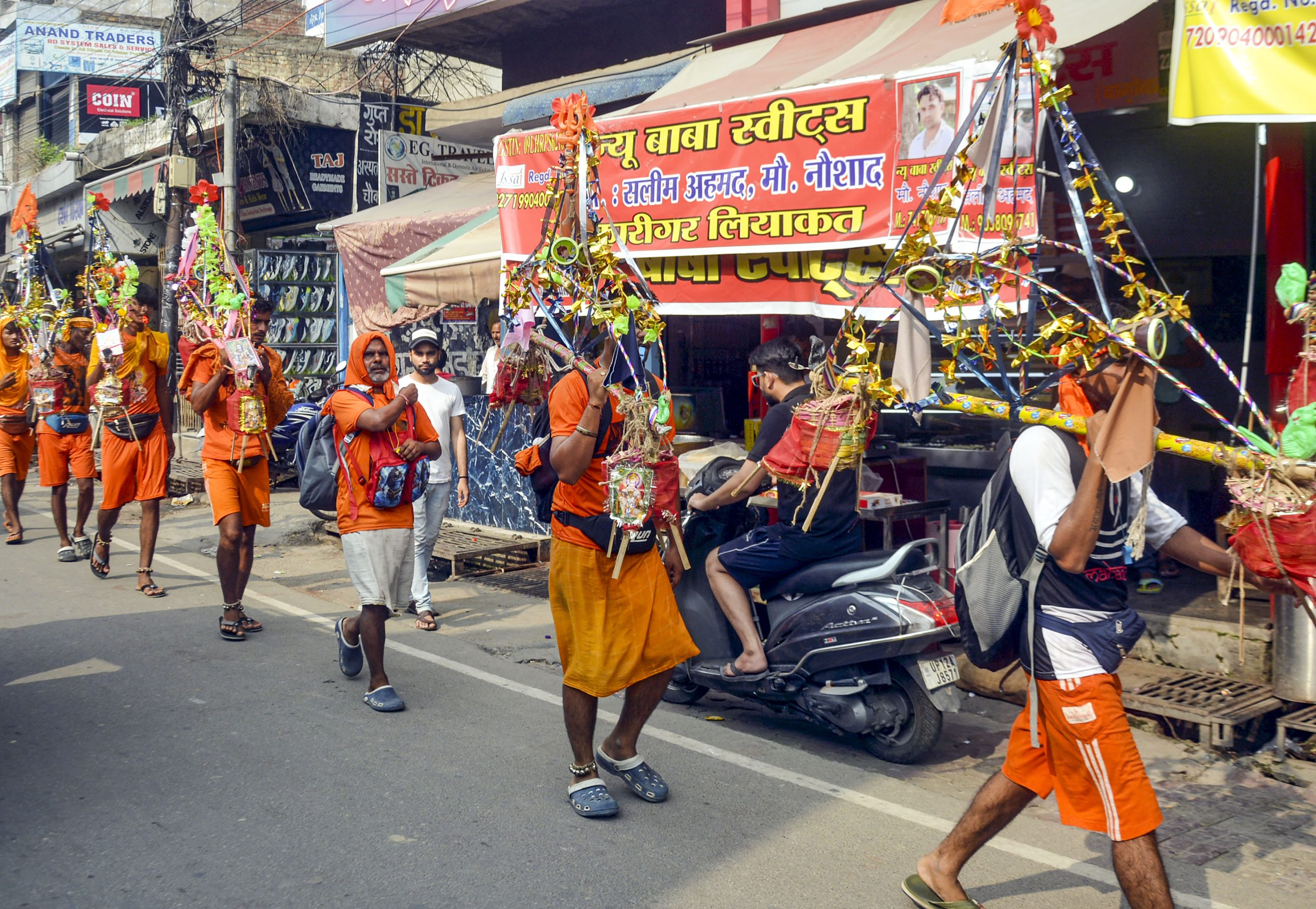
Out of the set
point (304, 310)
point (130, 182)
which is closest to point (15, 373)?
point (304, 310)

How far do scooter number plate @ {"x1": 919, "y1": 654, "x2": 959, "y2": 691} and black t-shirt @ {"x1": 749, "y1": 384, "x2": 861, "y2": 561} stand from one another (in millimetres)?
657

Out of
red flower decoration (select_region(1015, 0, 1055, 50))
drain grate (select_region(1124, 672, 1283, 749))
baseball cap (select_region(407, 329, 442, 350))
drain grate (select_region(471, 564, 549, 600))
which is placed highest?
red flower decoration (select_region(1015, 0, 1055, 50))

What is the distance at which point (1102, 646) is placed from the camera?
120 inches

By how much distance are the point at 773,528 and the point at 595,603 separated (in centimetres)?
139

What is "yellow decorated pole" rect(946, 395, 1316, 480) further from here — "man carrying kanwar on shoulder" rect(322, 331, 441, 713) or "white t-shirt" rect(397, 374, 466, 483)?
"white t-shirt" rect(397, 374, 466, 483)

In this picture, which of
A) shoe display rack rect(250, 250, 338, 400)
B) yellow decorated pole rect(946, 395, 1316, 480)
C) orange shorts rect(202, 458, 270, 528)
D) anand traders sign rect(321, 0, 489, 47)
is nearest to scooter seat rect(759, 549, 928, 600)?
yellow decorated pole rect(946, 395, 1316, 480)

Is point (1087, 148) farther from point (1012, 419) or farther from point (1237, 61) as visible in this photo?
point (1237, 61)

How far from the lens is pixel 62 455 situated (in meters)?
9.28

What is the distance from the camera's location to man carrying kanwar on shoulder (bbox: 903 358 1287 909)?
2.84 m

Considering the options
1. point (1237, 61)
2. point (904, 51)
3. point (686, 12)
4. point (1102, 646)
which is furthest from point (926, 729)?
point (686, 12)

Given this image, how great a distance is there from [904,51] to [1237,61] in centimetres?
252

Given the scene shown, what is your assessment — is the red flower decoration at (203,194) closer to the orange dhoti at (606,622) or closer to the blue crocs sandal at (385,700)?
the blue crocs sandal at (385,700)

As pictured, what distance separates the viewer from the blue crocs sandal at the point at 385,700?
208 inches

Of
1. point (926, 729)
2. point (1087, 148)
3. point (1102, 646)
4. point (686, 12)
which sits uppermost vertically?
point (686, 12)
